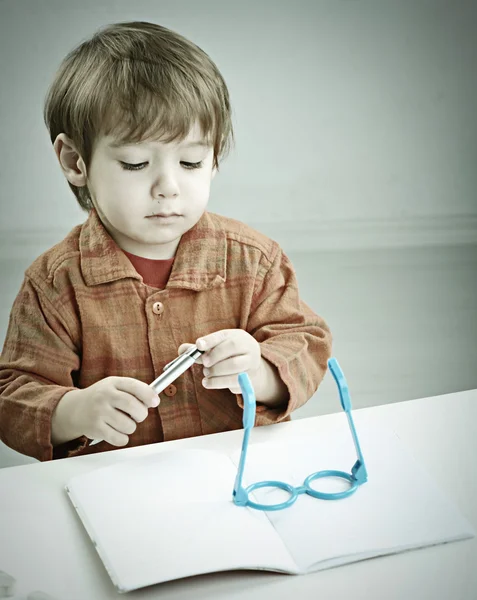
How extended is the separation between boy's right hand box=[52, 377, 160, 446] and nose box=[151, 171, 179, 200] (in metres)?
0.21

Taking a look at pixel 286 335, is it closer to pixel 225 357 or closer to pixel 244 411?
pixel 225 357

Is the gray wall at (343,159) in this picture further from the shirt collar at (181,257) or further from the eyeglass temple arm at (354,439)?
the eyeglass temple arm at (354,439)

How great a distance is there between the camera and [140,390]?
2.75 ft

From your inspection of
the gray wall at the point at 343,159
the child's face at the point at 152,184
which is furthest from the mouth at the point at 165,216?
the gray wall at the point at 343,159

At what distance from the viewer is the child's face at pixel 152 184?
92 centimetres

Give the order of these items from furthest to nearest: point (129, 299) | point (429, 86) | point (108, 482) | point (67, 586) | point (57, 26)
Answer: point (429, 86)
point (57, 26)
point (129, 299)
point (108, 482)
point (67, 586)

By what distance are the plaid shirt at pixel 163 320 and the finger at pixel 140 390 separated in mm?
138

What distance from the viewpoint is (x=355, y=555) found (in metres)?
0.68

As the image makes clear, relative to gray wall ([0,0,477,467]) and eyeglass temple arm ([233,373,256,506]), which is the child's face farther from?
gray wall ([0,0,477,467])

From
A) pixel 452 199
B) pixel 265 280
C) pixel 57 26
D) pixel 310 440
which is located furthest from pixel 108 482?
pixel 452 199

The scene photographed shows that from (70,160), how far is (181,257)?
0.17m

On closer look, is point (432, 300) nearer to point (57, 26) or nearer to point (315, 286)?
point (315, 286)

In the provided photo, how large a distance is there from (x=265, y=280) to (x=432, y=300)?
1.38 meters

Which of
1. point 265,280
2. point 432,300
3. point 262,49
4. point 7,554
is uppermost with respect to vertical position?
point 262,49
